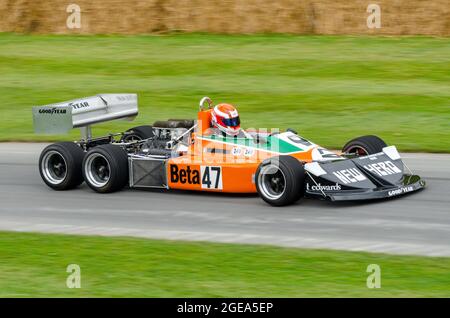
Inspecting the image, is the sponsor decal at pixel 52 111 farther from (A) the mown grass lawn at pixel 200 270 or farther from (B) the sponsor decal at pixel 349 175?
(B) the sponsor decal at pixel 349 175

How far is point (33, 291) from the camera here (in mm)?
10430

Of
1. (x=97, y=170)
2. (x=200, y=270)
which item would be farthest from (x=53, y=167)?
(x=200, y=270)

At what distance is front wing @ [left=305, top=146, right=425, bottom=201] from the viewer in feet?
46.0

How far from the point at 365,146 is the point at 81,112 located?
4.34 metres

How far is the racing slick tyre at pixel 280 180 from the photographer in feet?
45.7

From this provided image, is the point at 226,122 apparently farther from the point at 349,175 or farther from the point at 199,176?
the point at 349,175

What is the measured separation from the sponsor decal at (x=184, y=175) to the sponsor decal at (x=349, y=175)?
212cm

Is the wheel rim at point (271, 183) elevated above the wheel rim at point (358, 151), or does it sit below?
below

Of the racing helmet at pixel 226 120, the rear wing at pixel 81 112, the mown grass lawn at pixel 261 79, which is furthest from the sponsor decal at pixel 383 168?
the rear wing at pixel 81 112

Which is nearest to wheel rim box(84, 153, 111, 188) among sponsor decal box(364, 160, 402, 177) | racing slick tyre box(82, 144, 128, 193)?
racing slick tyre box(82, 144, 128, 193)

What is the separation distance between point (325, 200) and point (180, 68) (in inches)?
538

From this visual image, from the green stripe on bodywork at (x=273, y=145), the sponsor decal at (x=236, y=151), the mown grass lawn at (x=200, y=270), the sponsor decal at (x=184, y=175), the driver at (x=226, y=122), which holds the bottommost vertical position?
the mown grass lawn at (x=200, y=270)

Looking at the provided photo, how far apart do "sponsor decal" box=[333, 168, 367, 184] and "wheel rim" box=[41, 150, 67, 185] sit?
4364 mm

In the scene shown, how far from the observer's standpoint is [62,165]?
53.3 ft
